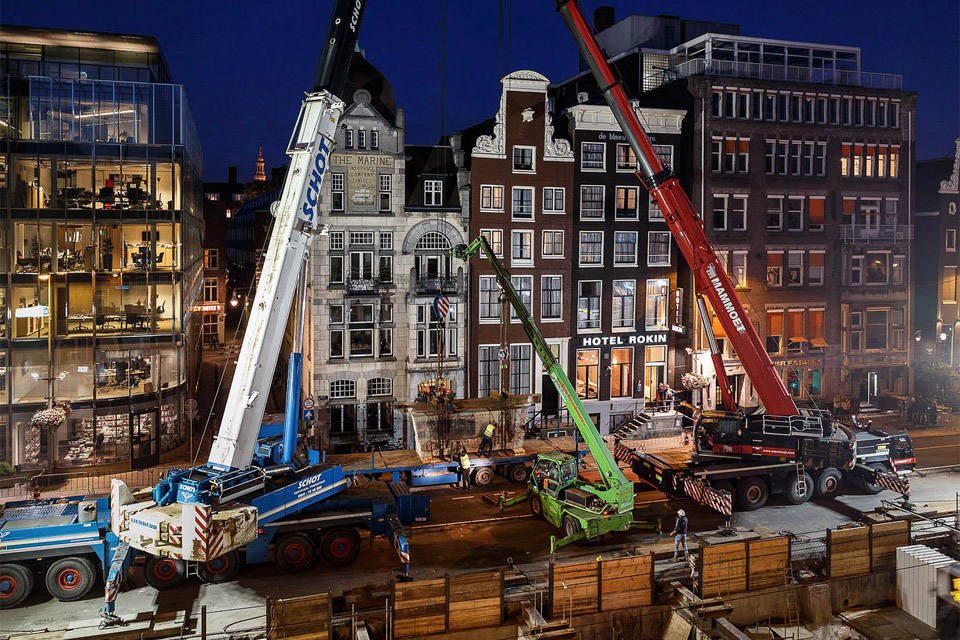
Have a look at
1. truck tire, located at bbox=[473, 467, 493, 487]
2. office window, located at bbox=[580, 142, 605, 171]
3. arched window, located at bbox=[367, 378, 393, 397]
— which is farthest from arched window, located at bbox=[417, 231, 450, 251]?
truck tire, located at bbox=[473, 467, 493, 487]

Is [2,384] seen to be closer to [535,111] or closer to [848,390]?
[535,111]

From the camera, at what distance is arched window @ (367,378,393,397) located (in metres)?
36.7

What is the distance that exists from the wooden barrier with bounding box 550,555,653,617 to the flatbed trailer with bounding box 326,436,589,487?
29.5ft

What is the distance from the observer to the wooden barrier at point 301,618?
17.9 metres

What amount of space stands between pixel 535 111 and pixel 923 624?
27.2m

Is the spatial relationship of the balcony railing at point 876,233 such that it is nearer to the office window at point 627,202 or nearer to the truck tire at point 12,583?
the office window at point 627,202

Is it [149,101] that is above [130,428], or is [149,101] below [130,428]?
above

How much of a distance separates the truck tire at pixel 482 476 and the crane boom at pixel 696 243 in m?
10.4

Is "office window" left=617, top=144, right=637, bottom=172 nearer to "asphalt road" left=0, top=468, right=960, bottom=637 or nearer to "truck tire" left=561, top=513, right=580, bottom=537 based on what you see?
"asphalt road" left=0, top=468, right=960, bottom=637

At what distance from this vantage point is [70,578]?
20781mm

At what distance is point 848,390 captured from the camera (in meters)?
44.8

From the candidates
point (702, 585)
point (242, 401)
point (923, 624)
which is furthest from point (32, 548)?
point (923, 624)

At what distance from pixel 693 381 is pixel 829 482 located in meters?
10.5

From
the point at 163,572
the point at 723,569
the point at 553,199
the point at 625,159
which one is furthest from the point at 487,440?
the point at 625,159
